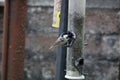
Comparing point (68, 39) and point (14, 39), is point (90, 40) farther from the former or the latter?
point (68, 39)

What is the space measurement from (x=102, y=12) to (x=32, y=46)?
1297mm

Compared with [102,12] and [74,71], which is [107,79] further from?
[74,71]

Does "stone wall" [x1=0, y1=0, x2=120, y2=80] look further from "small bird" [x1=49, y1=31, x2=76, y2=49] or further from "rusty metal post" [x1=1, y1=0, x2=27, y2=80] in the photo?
"small bird" [x1=49, y1=31, x2=76, y2=49]

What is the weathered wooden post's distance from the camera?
2.89 m

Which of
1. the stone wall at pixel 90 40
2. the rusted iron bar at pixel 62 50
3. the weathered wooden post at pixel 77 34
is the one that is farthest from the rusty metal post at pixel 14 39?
the stone wall at pixel 90 40

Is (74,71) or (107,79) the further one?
(107,79)

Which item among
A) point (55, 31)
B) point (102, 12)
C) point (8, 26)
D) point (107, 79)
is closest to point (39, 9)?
point (55, 31)

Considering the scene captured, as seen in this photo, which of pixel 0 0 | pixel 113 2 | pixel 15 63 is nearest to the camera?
pixel 15 63

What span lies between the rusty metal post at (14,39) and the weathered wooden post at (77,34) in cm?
89

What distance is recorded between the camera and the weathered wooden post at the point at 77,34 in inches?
114

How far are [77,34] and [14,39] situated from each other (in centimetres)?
104

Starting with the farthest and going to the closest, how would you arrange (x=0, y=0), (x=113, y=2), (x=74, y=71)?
(x=0, y=0) < (x=113, y=2) < (x=74, y=71)

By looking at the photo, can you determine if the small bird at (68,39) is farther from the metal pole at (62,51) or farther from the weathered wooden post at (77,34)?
the metal pole at (62,51)

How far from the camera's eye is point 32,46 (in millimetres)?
6031
